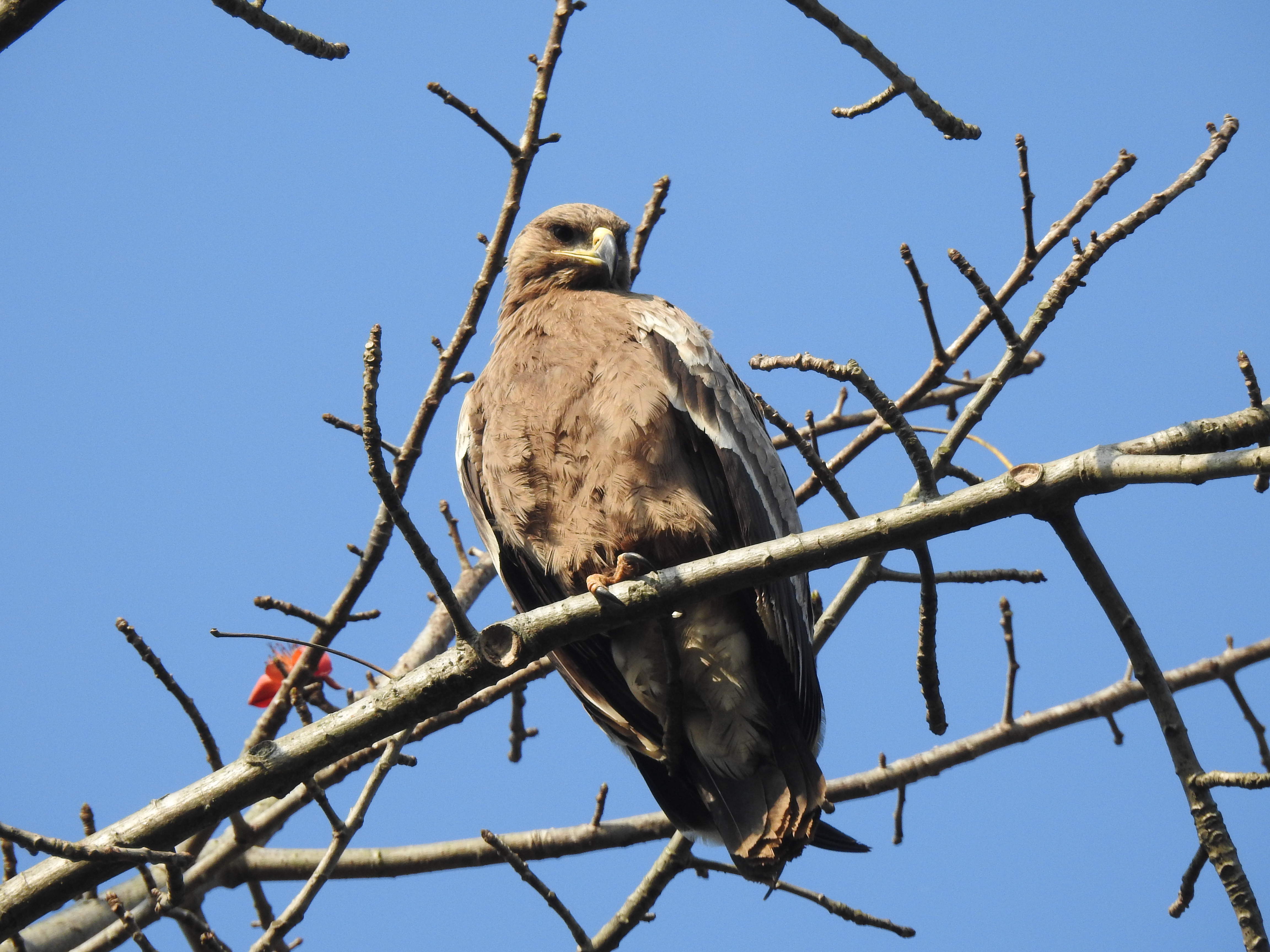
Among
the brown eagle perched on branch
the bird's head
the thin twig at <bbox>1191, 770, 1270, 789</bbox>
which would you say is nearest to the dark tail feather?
the brown eagle perched on branch

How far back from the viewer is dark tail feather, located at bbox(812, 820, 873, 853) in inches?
136

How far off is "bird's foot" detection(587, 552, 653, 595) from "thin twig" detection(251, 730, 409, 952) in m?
0.71

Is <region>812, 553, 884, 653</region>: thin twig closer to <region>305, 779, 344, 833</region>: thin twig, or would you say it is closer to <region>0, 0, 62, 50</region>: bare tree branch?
<region>305, 779, 344, 833</region>: thin twig

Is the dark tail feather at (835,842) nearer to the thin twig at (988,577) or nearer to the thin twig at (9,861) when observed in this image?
the thin twig at (988,577)

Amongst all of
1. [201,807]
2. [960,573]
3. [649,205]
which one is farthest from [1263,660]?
[201,807]

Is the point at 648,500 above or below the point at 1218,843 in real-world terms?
above

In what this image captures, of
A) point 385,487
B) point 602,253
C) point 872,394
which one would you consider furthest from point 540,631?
point 602,253

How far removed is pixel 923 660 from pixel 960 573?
0.46 meters

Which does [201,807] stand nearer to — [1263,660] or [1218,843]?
[1218,843]

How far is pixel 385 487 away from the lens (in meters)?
2.25

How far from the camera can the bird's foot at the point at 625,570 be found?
3293 millimetres

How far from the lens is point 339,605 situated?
390cm

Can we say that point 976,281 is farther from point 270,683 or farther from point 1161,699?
point 270,683

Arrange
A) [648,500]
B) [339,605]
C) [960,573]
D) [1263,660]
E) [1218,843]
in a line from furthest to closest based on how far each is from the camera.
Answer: [1263,660]
[339,605]
[648,500]
[960,573]
[1218,843]
